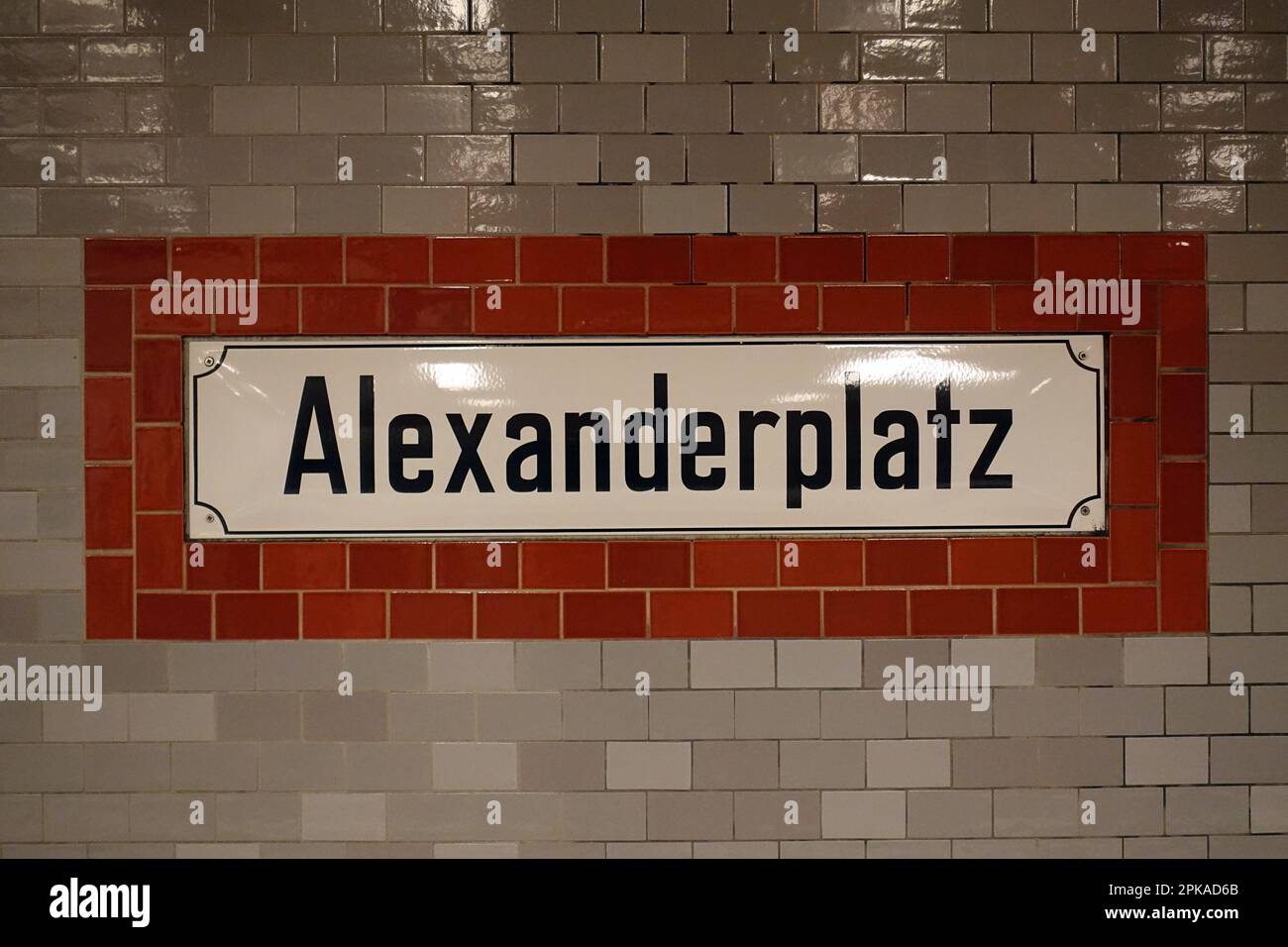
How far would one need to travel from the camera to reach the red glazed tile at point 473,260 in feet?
6.78

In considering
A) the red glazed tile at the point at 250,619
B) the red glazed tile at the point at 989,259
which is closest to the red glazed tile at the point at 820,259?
the red glazed tile at the point at 989,259

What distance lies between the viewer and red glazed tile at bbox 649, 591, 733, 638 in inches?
81.8

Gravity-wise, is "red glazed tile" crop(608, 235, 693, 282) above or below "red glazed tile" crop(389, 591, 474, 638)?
above

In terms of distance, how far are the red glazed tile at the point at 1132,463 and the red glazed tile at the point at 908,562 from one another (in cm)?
51

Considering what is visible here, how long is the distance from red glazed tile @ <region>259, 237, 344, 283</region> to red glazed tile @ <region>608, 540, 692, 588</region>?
3.57 feet

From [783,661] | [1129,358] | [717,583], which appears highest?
[1129,358]

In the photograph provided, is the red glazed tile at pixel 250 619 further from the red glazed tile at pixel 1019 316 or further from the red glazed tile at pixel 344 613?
the red glazed tile at pixel 1019 316

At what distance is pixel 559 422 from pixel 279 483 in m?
0.79

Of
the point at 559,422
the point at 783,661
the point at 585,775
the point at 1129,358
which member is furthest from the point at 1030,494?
the point at 585,775

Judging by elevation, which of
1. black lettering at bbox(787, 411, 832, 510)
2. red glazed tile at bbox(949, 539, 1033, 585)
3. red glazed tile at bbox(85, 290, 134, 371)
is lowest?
red glazed tile at bbox(949, 539, 1033, 585)

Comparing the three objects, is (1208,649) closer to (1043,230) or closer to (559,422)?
(1043,230)

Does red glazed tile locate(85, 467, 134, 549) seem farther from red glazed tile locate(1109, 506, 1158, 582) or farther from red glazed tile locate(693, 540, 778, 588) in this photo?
red glazed tile locate(1109, 506, 1158, 582)

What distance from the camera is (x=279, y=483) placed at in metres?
2.07
